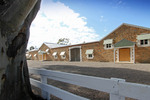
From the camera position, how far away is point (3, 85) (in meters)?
1.46

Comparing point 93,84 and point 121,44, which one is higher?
point 121,44

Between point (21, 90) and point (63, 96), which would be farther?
point (21, 90)

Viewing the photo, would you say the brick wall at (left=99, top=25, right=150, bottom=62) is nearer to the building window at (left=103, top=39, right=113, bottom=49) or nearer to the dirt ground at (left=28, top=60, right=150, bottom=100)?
the building window at (left=103, top=39, right=113, bottom=49)

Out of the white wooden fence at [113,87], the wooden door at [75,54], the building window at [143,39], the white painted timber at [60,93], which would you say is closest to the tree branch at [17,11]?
the white wooden fence at [113,87]

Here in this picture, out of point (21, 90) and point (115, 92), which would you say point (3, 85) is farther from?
point (115, 92)

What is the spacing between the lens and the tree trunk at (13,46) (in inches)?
47.8

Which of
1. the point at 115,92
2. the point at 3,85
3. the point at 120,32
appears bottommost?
the point at 3,85

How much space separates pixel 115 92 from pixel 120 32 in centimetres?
1176

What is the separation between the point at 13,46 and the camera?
1535 mm

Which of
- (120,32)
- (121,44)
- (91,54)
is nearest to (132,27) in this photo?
(120,32)

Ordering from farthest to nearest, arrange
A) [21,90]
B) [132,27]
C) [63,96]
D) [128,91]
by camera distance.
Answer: [132,27] < [21,90] < [63,96] < [128,91]

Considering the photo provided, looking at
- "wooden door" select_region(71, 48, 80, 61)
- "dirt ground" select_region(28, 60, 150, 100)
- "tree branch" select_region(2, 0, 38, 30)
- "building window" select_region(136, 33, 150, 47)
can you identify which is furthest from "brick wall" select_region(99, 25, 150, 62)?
"tree branch" select_region(2, 0, 38, 30)

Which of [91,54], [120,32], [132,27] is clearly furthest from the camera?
[91,54]

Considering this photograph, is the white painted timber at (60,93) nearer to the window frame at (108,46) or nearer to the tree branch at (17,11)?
the tree branch at (17,11)
